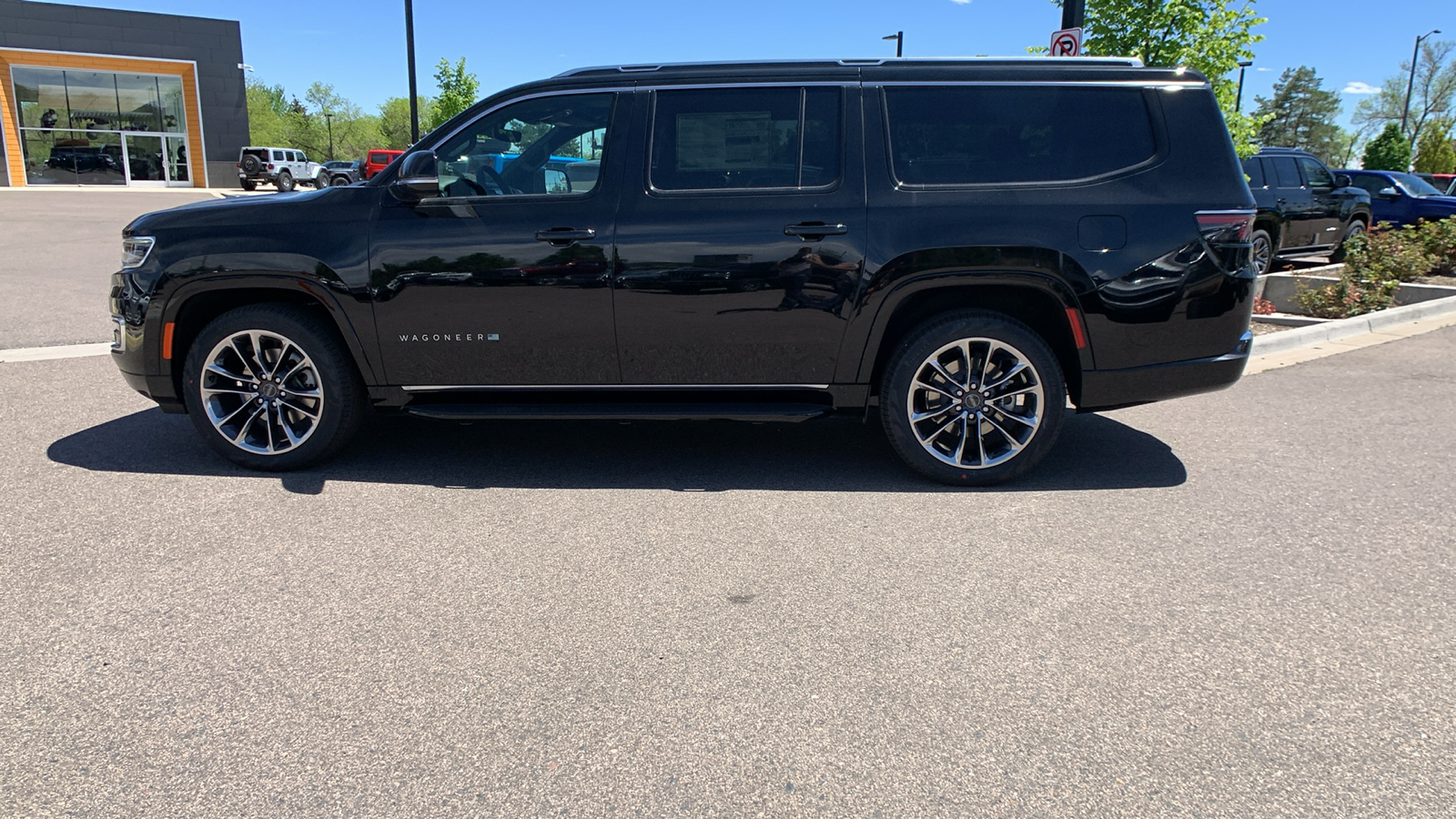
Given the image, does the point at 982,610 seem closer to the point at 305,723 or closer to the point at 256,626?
the point at 305,723

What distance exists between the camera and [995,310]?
4.85 meters

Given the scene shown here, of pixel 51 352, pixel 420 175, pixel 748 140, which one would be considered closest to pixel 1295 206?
pixel 748 140

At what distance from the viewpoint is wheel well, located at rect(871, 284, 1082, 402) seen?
4.84 m

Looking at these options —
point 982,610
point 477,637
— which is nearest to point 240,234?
point 477,637

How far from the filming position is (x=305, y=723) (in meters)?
2.79

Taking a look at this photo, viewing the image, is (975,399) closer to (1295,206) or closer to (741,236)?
(741,236)

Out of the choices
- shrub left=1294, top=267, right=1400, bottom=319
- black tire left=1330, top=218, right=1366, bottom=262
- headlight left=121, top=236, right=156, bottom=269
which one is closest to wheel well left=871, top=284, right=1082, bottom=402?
headlight left=121, top=236, right=156, bottom=269

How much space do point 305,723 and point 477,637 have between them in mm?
635

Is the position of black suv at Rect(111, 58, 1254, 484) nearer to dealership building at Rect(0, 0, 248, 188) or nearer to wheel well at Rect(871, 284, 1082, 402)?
wheel well at Rect(871, 284, 1082, 402)

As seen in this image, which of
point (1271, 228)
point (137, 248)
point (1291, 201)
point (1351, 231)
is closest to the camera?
point (137, 248)

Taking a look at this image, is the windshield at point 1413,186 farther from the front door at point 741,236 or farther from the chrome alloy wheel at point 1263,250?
the front door at point 741,236

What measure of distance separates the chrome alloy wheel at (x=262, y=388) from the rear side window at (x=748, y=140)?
208 cm

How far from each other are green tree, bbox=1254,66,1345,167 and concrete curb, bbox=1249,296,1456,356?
104 meters

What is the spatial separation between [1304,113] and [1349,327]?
362 feet
